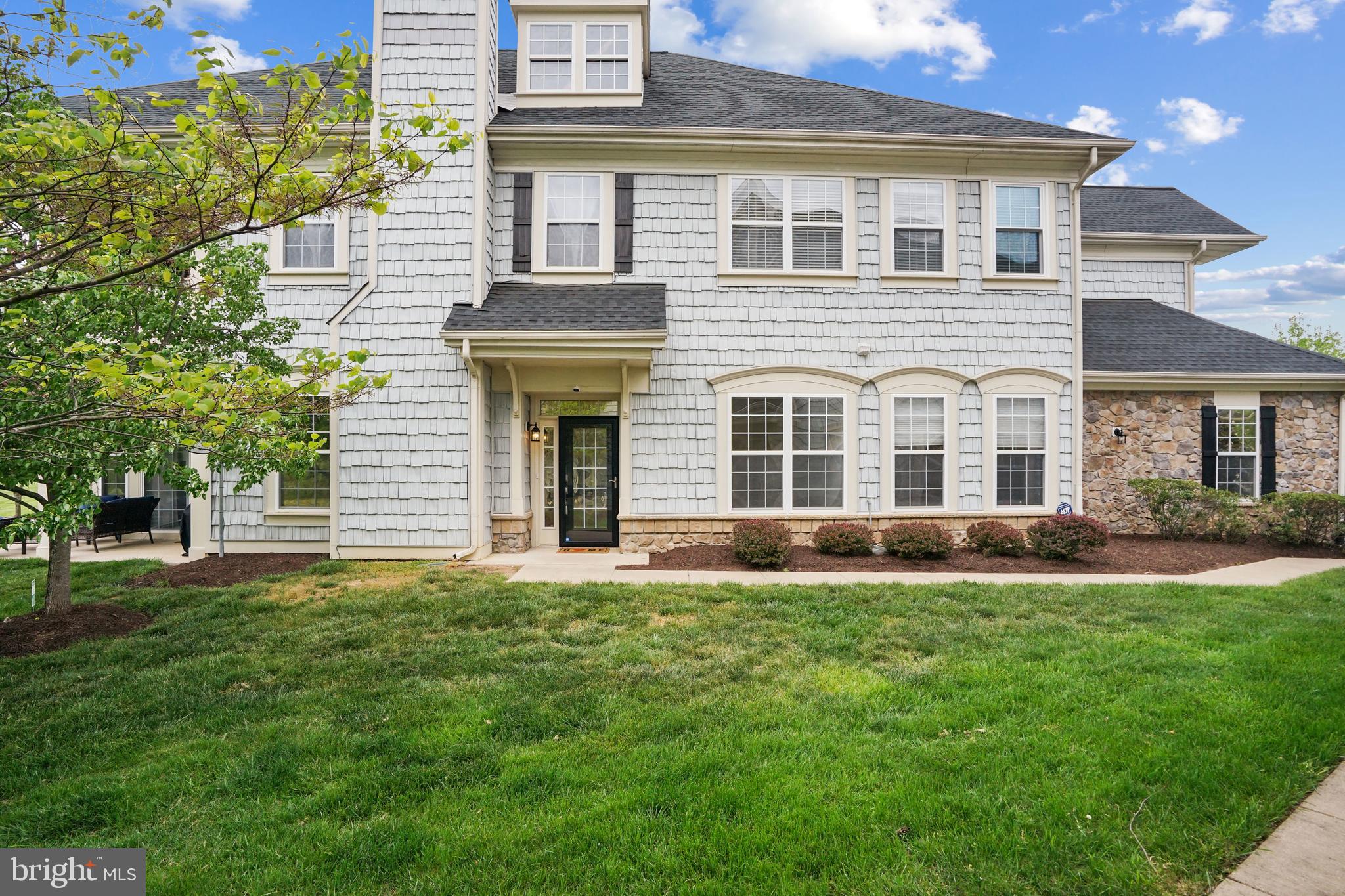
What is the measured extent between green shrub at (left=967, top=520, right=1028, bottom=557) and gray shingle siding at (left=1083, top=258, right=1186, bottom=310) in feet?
23.6

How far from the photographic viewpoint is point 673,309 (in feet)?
32.7

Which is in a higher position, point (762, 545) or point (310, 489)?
point (310, 489)

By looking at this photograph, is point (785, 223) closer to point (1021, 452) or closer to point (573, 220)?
point (573, 220)

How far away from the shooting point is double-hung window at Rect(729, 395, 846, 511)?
33.0 ft

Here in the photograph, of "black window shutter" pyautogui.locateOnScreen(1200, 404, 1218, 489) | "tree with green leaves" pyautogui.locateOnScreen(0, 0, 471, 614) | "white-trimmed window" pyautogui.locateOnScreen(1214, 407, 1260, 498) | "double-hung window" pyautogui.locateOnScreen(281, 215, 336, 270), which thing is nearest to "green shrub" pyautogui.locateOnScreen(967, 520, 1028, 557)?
"black window shutter" pyautogui.locateOnScreen(1200, 404, 1218, 489)

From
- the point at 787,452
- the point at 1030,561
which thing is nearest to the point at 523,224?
the point at 787,452

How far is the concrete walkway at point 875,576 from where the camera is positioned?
7785 mm

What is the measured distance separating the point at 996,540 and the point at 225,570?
427 inches

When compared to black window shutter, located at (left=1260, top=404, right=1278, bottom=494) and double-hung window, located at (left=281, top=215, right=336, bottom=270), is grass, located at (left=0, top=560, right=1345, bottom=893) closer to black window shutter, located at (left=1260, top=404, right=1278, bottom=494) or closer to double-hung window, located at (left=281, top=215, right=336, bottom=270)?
double-hung window, located at (left=281, top=215, right=336, bottom=270)

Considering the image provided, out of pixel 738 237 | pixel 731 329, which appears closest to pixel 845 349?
pixel 731 329

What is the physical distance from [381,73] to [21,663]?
8.42 m

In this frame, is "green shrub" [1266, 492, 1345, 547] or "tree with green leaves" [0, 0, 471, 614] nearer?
"tree with green leaves" [0, 0, 471, 614]

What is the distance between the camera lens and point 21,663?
5.10m

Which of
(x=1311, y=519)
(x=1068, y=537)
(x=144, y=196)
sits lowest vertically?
(x=1068, y=537)
